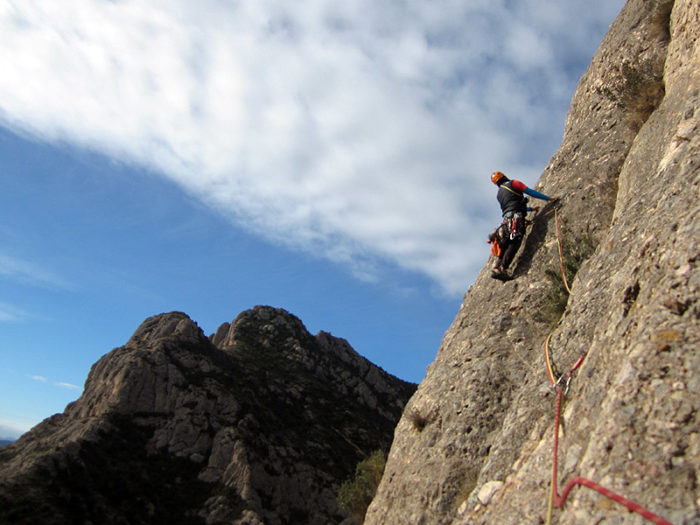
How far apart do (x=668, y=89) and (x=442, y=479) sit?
911 cm

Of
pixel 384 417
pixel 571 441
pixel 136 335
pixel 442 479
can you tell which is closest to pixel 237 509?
pixel 384 417

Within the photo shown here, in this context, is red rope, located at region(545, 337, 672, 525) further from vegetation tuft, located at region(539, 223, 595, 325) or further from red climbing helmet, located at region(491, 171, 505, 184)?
red climbing helmet, located at region(491, 171, 505, 184)

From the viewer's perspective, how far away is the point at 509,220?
11.9 metres

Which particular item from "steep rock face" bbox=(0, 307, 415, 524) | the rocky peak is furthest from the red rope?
the rocky peak

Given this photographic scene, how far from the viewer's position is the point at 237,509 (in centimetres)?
4547

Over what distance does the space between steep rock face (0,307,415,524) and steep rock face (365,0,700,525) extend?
1499 inches

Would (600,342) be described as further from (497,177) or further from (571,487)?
(497,177)

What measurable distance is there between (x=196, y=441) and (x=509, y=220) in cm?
5323

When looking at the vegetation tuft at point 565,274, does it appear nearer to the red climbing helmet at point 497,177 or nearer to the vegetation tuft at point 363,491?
the red climbing helmet at point 497,177

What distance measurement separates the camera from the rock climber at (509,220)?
11414 millimetres

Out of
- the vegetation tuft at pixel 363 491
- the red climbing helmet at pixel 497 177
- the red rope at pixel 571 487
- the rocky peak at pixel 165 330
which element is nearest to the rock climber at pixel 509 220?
the red climbing helmet at pixel 497 177

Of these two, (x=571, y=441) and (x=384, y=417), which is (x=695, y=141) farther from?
(x=384, y=417)

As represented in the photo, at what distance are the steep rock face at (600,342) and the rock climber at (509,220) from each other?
37 cm

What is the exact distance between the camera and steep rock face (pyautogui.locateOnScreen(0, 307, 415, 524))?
4153cm
